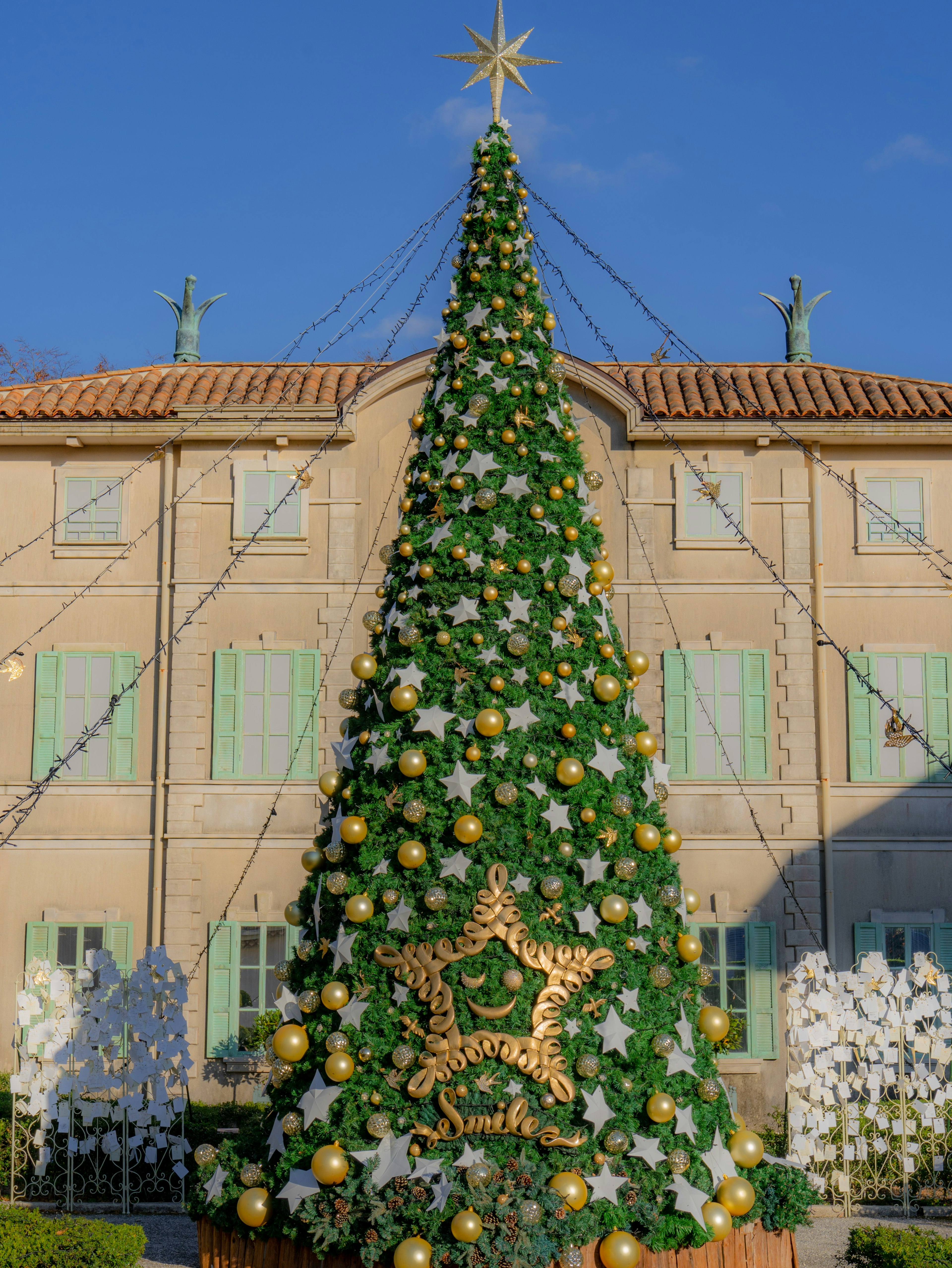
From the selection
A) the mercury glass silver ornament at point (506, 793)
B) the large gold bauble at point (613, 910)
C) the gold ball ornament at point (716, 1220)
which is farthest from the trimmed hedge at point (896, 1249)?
the mercury glass silver ornament at point (506, 793)

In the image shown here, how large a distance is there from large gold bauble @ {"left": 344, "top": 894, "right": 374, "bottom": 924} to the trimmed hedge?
296 centimetres

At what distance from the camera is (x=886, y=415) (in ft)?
44.0

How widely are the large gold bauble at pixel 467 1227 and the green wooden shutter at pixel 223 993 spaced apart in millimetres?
8682

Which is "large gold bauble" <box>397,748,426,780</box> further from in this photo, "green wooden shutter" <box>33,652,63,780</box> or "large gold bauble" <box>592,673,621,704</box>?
"green wooden shutter" <box>33,652,63,780</box>

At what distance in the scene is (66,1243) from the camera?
555cm

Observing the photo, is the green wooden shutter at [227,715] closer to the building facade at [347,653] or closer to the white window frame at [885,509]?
the building facade at [347,653]

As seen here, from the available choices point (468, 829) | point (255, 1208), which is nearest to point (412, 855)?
point (468, 829)

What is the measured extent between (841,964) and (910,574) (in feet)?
14.5

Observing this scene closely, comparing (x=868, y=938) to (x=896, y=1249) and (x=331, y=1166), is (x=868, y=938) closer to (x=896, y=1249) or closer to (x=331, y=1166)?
(x=896, y=1249)

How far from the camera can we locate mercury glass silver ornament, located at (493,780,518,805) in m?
4.66

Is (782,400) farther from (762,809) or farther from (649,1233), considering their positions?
(649,1233)

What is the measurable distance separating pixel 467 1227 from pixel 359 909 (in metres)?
1.20

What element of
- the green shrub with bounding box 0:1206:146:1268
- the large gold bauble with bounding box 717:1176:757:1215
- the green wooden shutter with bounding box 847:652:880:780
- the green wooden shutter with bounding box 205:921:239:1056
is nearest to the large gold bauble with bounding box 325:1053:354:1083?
the large gold bauble with bounding box 717:1176:757:1215

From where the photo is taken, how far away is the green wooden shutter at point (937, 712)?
1320 cm
